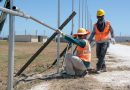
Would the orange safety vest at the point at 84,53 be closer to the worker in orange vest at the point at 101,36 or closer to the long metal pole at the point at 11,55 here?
the worker in orange vest at the point at 101,36

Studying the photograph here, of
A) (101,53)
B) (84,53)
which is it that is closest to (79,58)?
(84,53)

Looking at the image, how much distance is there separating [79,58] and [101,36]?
2308 millimetres

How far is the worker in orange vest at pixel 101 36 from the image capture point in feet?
45.0

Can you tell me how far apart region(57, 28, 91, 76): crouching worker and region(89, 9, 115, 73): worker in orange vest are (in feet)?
4.91

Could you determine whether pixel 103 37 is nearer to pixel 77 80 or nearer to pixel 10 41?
pixel 77 80

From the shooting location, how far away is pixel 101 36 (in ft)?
45.7

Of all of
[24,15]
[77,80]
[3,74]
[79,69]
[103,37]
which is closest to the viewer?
[24,15]

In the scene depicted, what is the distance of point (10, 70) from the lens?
725 cm

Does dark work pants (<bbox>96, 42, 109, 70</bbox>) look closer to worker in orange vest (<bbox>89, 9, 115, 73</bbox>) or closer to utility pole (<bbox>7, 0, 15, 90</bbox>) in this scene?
worker in orange vest (<bbox>89, 9, 115, 73</bbox>)

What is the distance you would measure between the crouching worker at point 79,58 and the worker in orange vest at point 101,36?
150 centimetres

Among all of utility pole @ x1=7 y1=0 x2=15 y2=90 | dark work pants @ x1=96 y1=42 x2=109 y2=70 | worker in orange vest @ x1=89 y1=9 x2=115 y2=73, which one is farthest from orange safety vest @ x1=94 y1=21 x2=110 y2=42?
utility pole @ x1=7 y1=0 x2=15 y2=90

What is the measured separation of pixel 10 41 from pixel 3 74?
5.50m

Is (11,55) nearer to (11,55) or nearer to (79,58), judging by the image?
(11,55)

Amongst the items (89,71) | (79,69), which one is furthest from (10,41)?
(89,71)
